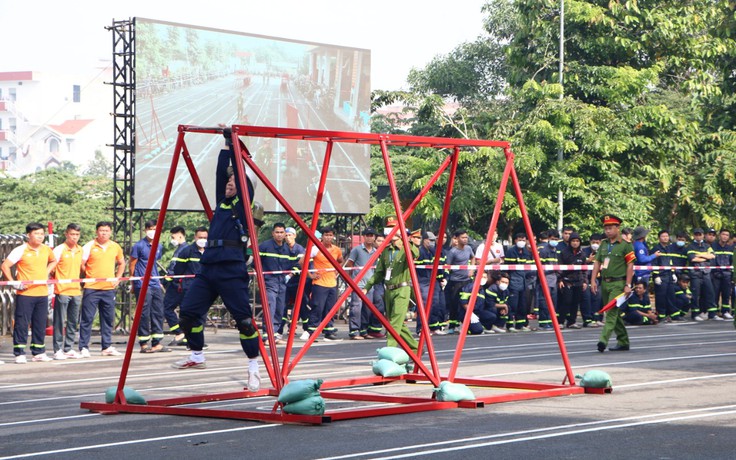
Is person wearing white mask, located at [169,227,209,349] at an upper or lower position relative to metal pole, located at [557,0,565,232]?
lower

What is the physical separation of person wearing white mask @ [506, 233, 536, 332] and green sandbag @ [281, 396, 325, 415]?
13.1 meters

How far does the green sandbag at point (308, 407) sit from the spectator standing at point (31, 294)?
8.35 metres

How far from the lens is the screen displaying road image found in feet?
74.1

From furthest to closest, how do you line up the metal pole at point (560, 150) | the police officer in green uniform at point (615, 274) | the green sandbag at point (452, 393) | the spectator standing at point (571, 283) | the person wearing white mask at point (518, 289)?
the metal pole at point (560, 150) < the spectator standing at point (571, 283) < the person wearing white mask at point (518, 289) < the police officer in green uniform at point (615, 274) < the green sandbag at point (452, 393)

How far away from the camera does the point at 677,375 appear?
1254cm

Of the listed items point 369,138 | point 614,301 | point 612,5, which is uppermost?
point 612,5

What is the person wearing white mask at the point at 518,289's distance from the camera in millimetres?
21578

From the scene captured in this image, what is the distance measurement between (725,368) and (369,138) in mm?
5928

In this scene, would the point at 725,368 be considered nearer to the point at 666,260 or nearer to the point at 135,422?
the point at 135,422

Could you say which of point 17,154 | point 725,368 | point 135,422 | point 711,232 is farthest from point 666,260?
point 17,154

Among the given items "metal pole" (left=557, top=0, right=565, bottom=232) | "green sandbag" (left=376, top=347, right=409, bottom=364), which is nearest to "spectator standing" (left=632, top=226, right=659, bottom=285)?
"metal pole" (left=557, top=0, right=565, bottom=232)

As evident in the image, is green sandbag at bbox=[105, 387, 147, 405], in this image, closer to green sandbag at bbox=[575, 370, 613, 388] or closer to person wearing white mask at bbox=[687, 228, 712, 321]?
green sandbag at bbox=[575, 370, 613, 388]

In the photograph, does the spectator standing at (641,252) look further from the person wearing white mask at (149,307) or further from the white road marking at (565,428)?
the white road marking at (565,428)

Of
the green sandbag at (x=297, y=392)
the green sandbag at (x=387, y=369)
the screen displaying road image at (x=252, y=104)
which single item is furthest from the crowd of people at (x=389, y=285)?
the screen displaying road image at (x=252, y=104)
